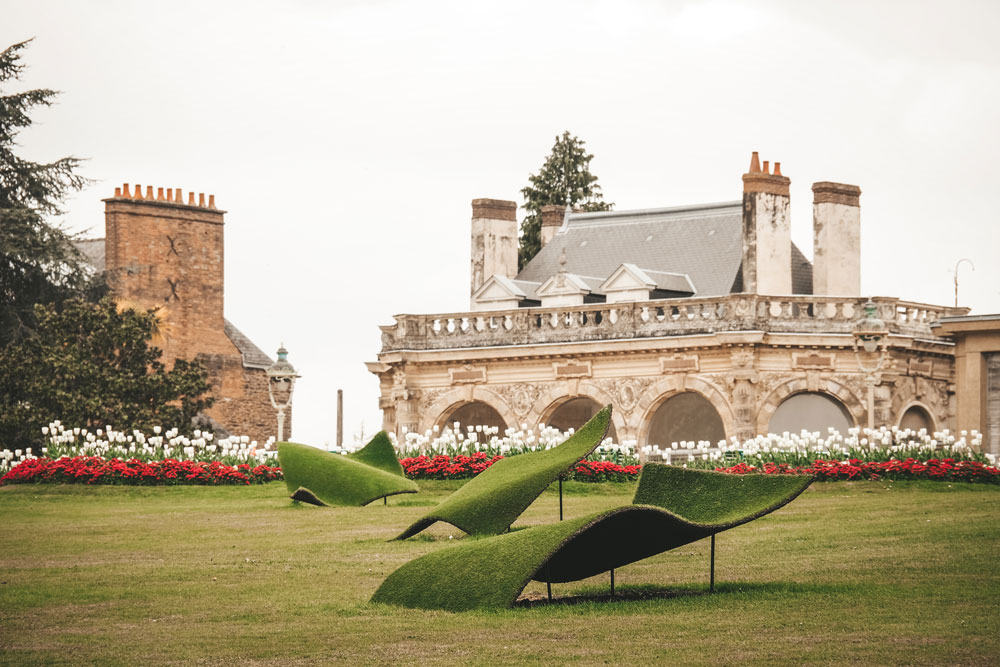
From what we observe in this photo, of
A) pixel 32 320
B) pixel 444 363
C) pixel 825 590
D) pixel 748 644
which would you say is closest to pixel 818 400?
pixel 444 363

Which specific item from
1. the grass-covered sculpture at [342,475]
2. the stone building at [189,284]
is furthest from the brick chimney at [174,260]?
the grass-covered sculpture at [342,475]

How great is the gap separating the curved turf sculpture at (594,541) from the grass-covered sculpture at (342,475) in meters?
10.1

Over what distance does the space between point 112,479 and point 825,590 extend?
55.3ft

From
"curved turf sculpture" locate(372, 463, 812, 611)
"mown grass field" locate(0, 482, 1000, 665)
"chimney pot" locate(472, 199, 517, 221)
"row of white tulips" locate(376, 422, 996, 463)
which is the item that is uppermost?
"chimney pot" locate(472, 199, 517, 221)

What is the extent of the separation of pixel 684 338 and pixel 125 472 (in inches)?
676

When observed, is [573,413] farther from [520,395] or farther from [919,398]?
[919,398]

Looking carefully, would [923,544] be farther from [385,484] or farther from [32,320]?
[32,320]

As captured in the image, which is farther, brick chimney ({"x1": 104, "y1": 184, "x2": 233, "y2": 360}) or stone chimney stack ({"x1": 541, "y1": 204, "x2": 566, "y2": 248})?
brick chimney ({"x1": 104, "y1": 184, "x2": 233, "y2": 360})

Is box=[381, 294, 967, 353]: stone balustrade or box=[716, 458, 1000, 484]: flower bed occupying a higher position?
box=[381, 294, 967, 353]: stone balustrade

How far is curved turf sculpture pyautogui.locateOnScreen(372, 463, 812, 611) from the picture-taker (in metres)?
12.9

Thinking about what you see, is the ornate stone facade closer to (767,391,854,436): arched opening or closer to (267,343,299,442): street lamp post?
(767,391,854,436): arched opening

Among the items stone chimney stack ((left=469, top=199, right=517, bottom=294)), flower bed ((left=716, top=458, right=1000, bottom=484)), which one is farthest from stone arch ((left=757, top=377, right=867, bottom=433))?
flower bed ((left=716, top=458, right=1000, bottom=484))

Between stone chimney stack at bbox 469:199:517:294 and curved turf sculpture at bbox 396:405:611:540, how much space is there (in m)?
31.8

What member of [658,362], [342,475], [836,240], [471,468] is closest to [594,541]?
[342,475]
